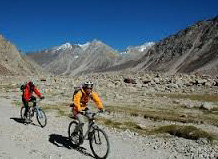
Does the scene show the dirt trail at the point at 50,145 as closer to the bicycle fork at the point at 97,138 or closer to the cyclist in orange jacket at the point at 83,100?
the bicycle fork at the point at 97,138

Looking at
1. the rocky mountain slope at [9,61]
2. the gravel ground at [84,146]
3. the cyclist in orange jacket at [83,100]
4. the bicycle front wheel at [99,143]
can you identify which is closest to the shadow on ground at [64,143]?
the gravel ground at [84,146]

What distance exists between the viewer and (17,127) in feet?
75.3

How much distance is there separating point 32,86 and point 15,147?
7.16 m

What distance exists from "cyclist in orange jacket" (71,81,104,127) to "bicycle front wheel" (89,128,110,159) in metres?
0.78

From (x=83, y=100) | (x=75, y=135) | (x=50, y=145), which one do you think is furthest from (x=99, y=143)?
(x=50, y=145)

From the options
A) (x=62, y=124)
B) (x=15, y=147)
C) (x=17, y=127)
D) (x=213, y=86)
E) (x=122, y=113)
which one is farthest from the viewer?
(x=213, y=86)

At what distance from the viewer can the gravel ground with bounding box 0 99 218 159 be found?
53.0ft

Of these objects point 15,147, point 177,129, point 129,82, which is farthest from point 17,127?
point 129,82

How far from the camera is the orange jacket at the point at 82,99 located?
1559cm

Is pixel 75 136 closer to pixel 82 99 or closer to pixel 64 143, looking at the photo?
pixel 64 143

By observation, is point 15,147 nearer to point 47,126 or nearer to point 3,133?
point 3,133

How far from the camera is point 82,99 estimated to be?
52.5 ft

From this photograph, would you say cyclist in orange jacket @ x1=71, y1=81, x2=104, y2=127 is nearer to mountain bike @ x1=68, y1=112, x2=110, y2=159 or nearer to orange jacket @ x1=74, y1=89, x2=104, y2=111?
orange jacket @ x1=74, y1=89, x2=104, y2=111

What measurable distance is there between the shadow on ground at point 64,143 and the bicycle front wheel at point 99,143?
0.43 m
